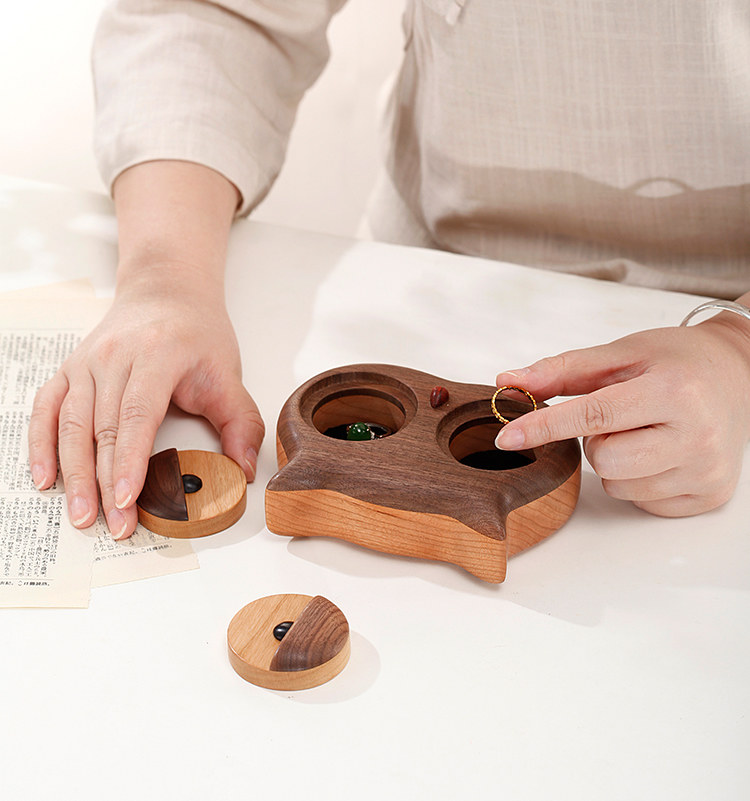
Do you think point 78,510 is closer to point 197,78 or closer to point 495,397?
point 495,397

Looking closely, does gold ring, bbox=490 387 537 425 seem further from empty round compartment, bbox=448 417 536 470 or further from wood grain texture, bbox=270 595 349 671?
wood grain texture, bbox=270 595 349 671

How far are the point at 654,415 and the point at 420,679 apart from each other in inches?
11.2

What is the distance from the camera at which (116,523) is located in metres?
0.77

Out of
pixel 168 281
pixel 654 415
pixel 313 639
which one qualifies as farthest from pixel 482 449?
pixel 168 281

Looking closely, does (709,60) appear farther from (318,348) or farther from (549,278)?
(318,348)

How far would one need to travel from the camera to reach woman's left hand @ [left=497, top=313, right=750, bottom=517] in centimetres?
74

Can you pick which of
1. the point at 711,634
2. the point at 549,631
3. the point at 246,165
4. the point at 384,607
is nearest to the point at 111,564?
the point at 384,607

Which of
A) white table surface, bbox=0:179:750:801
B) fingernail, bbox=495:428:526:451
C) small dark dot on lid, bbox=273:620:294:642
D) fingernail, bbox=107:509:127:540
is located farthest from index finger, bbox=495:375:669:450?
fingernail, bbox=107:509:127:540

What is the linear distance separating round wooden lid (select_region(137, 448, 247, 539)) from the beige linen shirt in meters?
0.44

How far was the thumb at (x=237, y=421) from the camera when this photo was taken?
850 millimetres

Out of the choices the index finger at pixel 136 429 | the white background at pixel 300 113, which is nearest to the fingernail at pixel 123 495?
the index finger at pixel 136 429

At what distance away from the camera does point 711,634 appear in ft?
2.32

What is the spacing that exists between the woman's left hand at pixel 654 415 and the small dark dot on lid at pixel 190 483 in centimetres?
27

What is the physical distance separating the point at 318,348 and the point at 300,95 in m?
0.45
